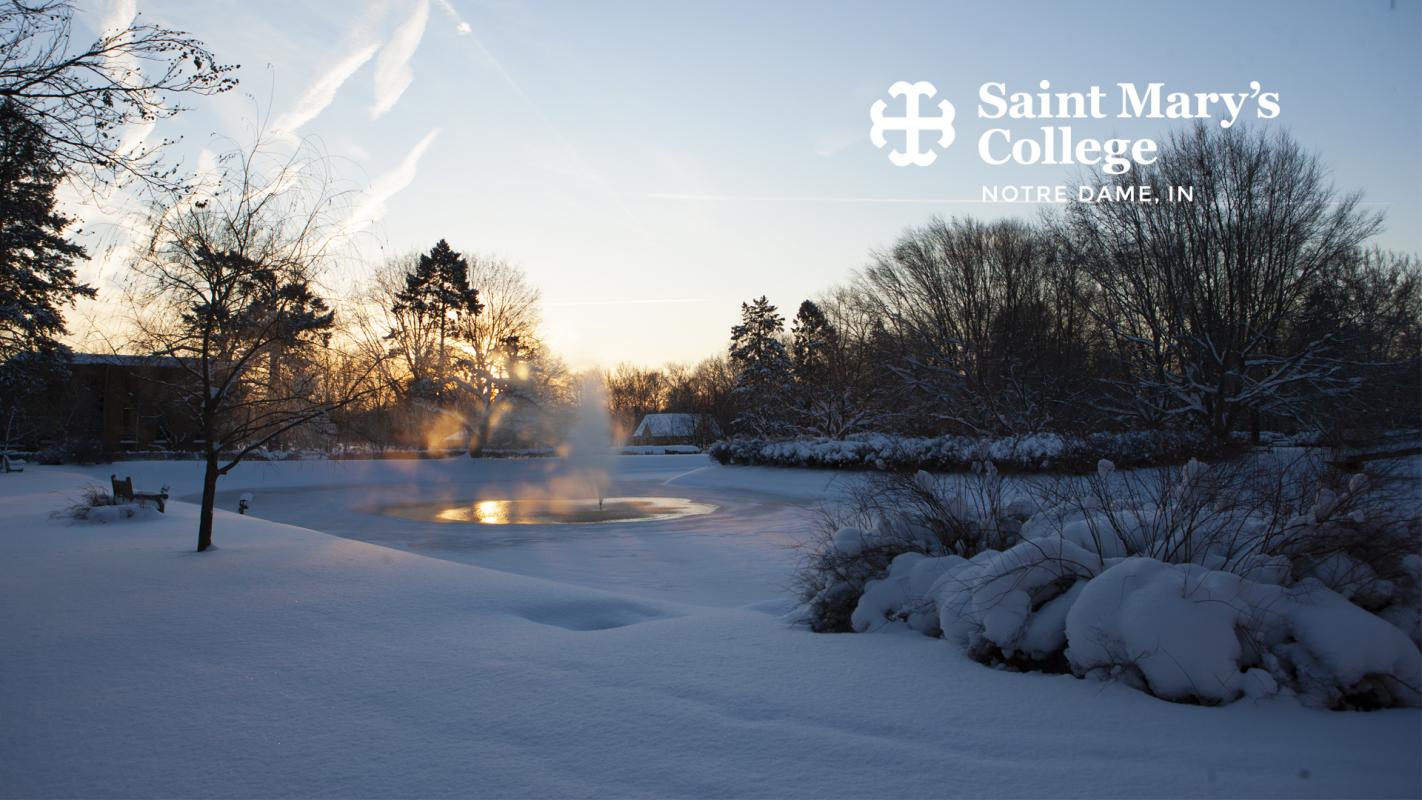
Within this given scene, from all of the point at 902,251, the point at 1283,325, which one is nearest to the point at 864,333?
the point at 902,251

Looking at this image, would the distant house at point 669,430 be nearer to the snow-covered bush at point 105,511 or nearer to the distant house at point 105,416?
the distant house at point 105,416

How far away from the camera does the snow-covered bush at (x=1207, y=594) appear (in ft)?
12.7

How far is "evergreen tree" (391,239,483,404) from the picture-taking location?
42125 millimetres

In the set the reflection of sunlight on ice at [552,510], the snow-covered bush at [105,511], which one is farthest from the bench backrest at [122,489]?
the reflection of sunlight on ice at [552,510]

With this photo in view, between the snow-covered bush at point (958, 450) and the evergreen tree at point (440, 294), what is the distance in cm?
1630

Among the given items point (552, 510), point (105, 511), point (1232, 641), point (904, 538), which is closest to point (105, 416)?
point (552, 510)

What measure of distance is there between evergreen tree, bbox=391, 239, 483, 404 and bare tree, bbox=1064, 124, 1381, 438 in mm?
31257

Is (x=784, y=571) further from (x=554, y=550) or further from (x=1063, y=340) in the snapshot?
(x=1063, y=340)

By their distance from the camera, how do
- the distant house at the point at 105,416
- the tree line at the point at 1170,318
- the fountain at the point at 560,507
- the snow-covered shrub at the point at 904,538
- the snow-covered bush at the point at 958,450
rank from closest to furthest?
1. the snow-covered shrub at the point at 904,538
2. the snow-covered bush at the point at 958,450
3. the fountain at the point at 560,507
4. the tree line at the point at 1170,318
5. the distant house at the point at 105,416

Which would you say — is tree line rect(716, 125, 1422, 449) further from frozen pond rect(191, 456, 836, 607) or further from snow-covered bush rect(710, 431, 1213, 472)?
frozen pond rect(191, 456, 836, 607)

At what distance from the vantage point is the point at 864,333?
4412cm

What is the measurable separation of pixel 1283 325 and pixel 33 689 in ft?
99.1

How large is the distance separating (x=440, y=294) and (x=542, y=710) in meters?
41.8

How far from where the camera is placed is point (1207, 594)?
4180 millimetres
